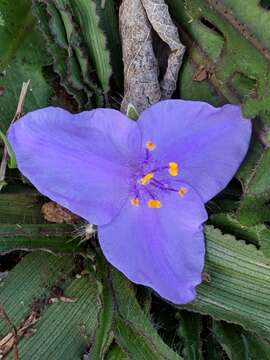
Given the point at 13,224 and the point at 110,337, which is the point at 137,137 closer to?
the point at 13,224

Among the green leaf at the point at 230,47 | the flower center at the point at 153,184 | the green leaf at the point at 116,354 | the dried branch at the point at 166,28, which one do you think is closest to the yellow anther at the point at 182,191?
the flower center at the point at 153,184

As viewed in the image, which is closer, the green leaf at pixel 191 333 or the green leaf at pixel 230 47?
the green leaf at pixel 230 47

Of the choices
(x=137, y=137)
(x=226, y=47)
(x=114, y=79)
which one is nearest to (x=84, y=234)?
(x=137, y=137)

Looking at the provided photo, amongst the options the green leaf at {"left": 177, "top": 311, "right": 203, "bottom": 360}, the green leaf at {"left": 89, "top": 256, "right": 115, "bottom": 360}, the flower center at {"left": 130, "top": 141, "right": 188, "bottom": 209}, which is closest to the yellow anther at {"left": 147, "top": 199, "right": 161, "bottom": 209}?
the flower center at {"left": 130, "top": 141, "right": 188, "bottom": 209}

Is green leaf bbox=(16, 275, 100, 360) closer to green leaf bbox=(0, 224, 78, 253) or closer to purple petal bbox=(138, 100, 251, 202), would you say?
green leaf bbox=(0, 224, 78, 253)

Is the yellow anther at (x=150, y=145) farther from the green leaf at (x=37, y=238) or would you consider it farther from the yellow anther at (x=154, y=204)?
the green leaf at (x=37, y=238)

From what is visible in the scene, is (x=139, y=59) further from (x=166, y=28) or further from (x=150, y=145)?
(x=150, y=145)

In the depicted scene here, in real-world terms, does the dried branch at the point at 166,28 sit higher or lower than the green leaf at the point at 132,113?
higher

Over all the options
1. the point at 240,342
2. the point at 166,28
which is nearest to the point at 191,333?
the point at 240,342
